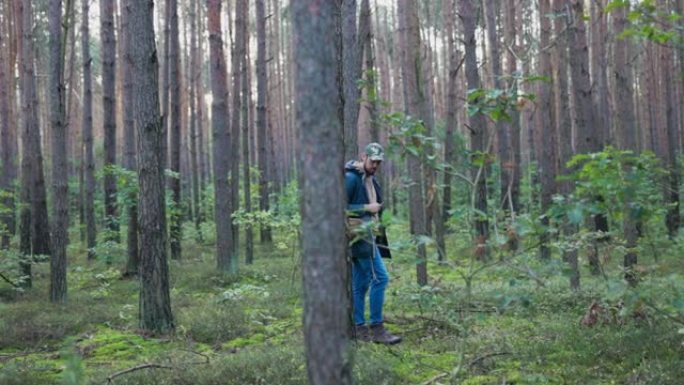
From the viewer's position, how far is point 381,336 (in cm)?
617

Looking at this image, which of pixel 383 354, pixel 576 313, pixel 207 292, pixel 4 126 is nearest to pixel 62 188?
pixel 207 292

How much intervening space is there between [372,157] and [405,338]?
1930 millimetres

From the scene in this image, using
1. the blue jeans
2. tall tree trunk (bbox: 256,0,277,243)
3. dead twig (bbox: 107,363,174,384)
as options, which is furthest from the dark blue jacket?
tall tree trunk (bbox: 256,0,277,243)

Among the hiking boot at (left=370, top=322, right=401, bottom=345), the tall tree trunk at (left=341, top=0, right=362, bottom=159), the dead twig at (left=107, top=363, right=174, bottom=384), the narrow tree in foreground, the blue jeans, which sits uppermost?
the tall tree trunk at (left=341, top=0, right=362, bottom=159)

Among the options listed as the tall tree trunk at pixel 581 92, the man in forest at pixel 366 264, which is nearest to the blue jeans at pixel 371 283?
the man in forest at pixel 366 264

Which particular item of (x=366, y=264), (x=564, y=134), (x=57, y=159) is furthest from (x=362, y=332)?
(x=57, y=159)

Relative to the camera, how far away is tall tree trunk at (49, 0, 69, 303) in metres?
8.79

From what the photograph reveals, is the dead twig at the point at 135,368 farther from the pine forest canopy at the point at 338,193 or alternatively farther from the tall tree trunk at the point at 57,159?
the tall tree trunk at the point at 57,159

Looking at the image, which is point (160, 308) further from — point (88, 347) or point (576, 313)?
point (576, 313)

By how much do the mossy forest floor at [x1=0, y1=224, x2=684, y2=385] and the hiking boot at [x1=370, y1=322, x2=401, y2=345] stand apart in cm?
23

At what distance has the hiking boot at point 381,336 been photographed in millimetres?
6090

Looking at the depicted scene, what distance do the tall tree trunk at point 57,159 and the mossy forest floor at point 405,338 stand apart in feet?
1.52

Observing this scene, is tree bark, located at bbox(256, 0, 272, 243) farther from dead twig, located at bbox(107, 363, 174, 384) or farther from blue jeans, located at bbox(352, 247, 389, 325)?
dead twig, located at bbox(107, 363, 174, 384)

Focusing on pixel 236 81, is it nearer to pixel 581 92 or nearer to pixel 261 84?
pixel 261 84
